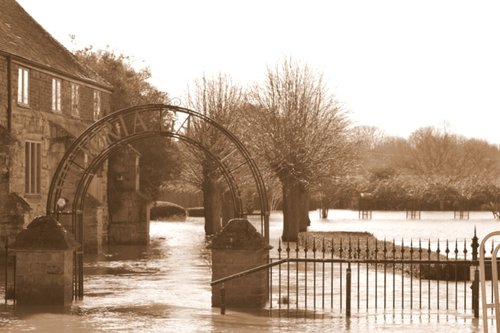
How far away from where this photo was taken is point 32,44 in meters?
38.8

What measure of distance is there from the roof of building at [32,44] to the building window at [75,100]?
498mm

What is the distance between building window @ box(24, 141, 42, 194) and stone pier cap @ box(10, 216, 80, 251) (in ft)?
55.4

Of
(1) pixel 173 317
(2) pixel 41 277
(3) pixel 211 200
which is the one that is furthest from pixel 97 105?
(1) pixel 173 317

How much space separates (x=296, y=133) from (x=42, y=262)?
2947cm

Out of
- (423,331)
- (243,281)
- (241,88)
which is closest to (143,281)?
(243,281)

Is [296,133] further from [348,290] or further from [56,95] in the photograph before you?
[348,290]

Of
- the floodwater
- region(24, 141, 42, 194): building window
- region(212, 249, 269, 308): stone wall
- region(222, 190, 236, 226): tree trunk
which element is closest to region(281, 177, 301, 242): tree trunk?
region(222, 190, 236, 226): tree trunk

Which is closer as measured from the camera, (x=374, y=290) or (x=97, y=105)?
(x=374, y=290)

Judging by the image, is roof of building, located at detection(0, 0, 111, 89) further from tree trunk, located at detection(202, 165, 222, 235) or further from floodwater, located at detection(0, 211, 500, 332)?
floodwater, located at detection(0, 211, 500, 332)

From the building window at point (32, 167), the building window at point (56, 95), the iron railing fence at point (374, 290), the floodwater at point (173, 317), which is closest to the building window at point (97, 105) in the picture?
the building window at point (56, 95)

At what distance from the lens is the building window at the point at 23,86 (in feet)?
117

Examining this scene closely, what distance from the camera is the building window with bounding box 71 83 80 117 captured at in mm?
41062

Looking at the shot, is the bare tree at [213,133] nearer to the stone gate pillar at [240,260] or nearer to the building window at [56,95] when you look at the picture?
the building window at [56,95]

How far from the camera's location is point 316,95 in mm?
51375
